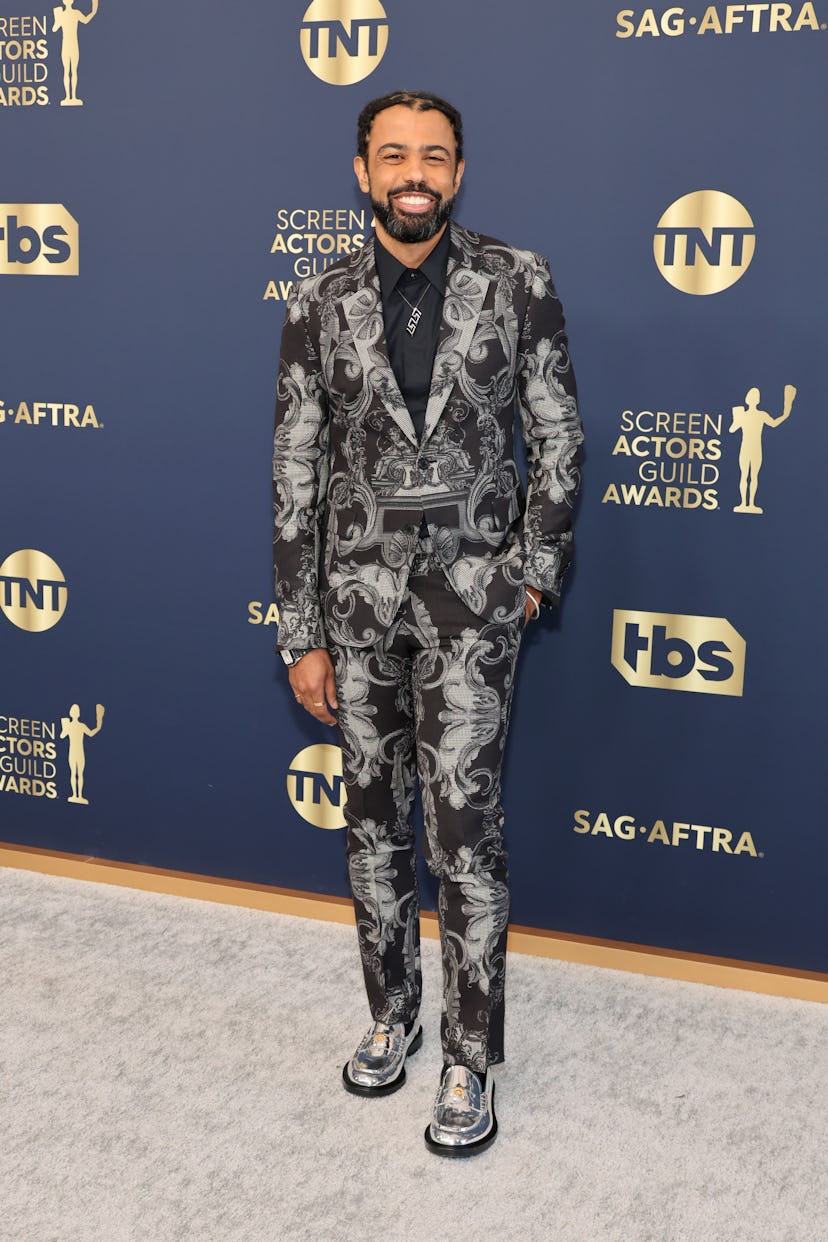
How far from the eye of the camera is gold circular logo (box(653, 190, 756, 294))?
2248mm

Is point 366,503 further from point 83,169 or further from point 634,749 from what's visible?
point 83,169

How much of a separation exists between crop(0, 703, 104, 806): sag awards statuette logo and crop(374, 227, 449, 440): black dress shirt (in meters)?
1.37

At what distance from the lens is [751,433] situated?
7.59 ft

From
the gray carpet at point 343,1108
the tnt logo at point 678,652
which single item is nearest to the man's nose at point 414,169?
the tnt logo at point 678,652

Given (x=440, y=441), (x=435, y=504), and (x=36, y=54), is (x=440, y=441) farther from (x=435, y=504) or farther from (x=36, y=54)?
(x=36, y=54)

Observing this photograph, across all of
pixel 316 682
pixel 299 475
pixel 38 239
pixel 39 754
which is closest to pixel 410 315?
pixel 299 475

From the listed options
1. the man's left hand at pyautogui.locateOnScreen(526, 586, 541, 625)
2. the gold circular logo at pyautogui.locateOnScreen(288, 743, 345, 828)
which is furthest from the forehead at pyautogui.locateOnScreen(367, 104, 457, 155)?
Result: the gold circular logo at pyautogui.locateOnScreen(288, 743, 345, 828)

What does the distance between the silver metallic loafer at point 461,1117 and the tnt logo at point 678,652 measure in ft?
2.86

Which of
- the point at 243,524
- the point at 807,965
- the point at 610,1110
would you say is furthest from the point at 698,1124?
the point at 243,524

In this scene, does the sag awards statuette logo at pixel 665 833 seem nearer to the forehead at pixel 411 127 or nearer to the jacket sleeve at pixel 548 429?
the jacket sleeve at pixel 548 429

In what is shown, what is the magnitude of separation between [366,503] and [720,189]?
919 mm

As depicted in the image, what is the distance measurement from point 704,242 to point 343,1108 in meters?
1.69

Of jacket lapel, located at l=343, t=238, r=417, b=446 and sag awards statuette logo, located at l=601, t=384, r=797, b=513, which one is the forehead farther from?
sag awards statuette logo, located at l=601, t=384, r=797, b=513

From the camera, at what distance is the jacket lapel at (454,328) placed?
1923 mm
